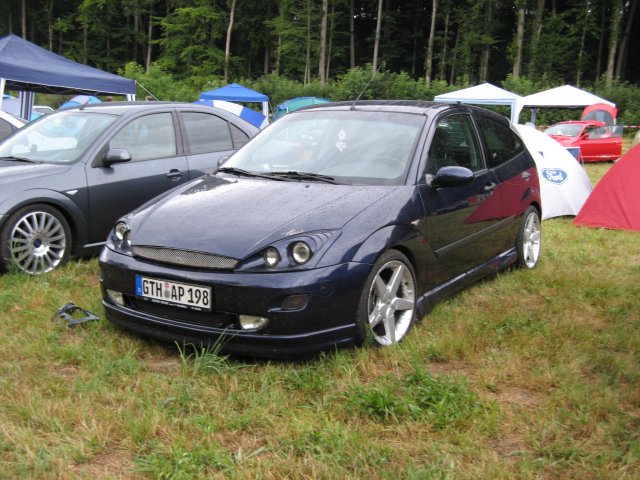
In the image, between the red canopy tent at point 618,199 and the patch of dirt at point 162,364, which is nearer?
the patch of dirt at point 162,364

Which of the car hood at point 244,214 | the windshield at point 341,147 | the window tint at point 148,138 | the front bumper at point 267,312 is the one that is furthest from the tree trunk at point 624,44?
the front bumper at point 267,312

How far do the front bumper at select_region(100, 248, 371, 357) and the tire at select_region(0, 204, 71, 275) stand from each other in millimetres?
1977

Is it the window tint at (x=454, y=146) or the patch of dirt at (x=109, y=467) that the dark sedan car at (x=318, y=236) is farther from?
the patch of dirt at (x=109, y=467)

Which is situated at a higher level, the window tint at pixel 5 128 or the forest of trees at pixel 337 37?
the forest of trees at pixel 337 37

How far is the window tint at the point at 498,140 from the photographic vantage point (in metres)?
5.02

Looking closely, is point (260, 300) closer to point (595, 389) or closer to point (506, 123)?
point (595, 389)

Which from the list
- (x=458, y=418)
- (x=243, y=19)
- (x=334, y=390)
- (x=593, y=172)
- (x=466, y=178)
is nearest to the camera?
(x=458, y=418)

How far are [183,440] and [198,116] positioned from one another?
437 centimetres

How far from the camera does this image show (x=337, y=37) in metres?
50.8

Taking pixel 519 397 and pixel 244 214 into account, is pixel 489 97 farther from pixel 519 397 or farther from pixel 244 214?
pixel 519 397

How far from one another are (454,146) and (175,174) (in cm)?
268

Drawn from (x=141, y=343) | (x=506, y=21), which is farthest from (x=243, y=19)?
(x=141, y=343)

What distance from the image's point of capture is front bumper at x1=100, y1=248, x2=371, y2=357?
3.17 metres

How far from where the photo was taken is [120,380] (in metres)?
3.17
